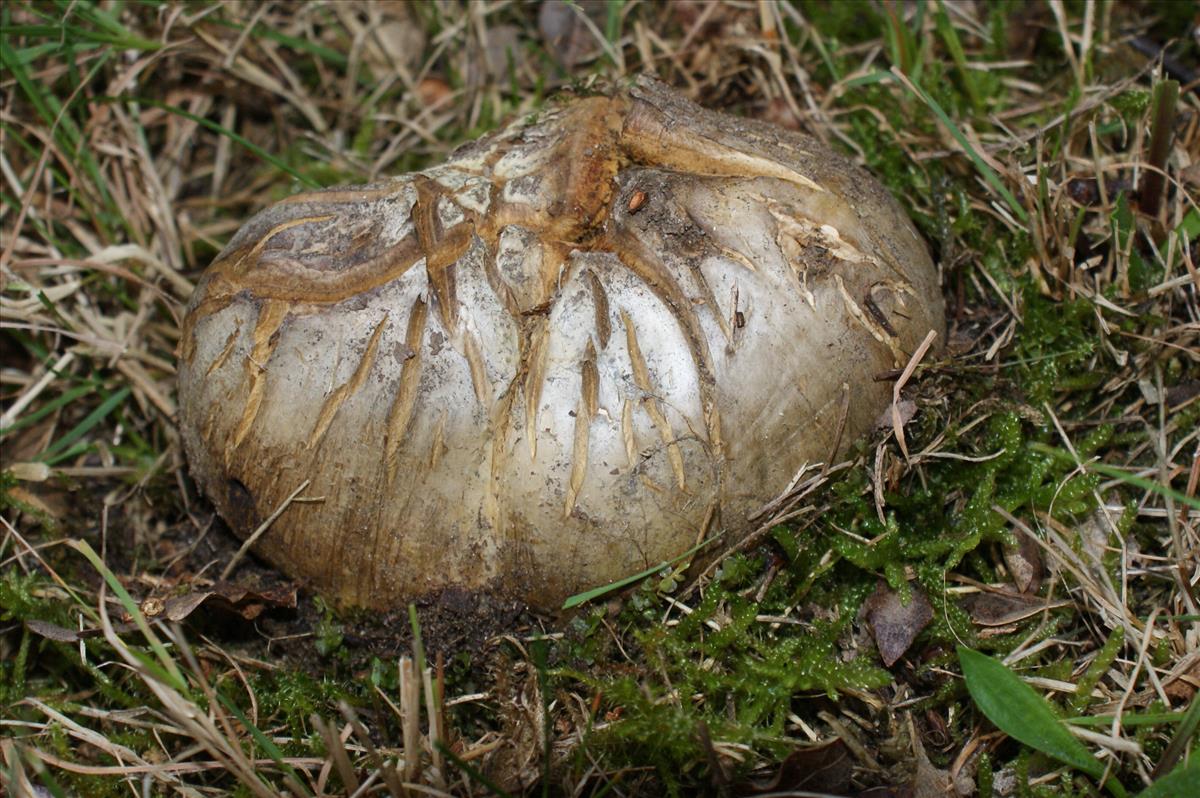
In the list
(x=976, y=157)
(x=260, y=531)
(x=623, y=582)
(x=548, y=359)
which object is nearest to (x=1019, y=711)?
(x=623, y=582)

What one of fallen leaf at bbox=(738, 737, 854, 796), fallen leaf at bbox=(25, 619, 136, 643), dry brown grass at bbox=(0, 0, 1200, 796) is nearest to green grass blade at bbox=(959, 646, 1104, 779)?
dry brown grass at bbox=(0, 0, 1200, 796)

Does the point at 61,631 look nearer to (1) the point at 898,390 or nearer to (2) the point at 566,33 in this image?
(1) the point at 898,390

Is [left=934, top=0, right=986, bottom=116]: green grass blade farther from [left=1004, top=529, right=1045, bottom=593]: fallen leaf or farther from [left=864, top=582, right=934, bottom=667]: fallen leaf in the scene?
[left=864, top=582, right=934, bottom=667]: fallen leaf

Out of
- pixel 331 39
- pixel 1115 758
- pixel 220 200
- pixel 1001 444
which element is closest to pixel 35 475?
pixel 220 200

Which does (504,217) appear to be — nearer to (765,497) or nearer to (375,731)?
(765,497)

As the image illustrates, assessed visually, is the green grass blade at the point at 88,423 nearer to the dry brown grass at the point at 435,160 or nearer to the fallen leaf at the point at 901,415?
the dry brown grass at the point at 435,160

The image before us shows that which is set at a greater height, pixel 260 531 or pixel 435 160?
pixel 435 160
